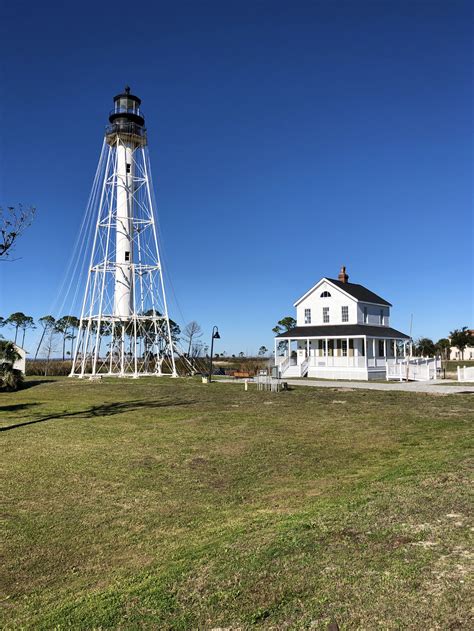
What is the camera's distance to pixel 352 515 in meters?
6.04

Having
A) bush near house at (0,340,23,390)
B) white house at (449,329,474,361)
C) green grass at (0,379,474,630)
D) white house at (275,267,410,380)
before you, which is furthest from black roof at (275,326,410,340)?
white house at (449,329,474,361)

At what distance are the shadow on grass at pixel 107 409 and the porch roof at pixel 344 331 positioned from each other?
21.2 meters

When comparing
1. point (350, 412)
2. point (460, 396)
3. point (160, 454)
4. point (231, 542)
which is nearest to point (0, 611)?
point (231, 542)

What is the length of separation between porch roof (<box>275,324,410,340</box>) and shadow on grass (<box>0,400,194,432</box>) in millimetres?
21204

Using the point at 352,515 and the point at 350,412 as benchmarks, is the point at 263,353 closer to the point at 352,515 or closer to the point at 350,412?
the point at 350,412

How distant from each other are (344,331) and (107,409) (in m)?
24.5

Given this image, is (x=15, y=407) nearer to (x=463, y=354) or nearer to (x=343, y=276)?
(x=343, y=276)

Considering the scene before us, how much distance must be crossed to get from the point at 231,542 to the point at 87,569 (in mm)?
1621

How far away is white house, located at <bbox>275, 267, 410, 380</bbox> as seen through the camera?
38625 millimetres

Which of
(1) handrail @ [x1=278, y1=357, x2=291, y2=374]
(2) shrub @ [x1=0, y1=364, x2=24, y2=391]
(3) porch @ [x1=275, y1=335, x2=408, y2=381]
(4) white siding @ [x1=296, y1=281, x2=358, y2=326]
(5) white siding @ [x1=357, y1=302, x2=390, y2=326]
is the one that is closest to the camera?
(2) shrub @ [x1=0, y1=364, x2=24, y2=391]

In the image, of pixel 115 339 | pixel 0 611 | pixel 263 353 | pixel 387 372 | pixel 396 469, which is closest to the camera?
pixel 0 611

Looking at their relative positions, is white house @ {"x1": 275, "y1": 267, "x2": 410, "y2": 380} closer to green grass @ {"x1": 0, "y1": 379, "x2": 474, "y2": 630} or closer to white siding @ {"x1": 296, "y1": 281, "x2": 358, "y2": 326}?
white siding @ {"x1": 296, "y1": 281, "x2": 358, "y2": 326}

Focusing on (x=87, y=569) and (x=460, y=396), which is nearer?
(x=87, y=569)

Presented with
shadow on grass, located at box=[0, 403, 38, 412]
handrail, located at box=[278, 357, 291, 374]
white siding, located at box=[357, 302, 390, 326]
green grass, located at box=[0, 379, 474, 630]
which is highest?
white siding, located at box=[357, 302, 390, 326]
